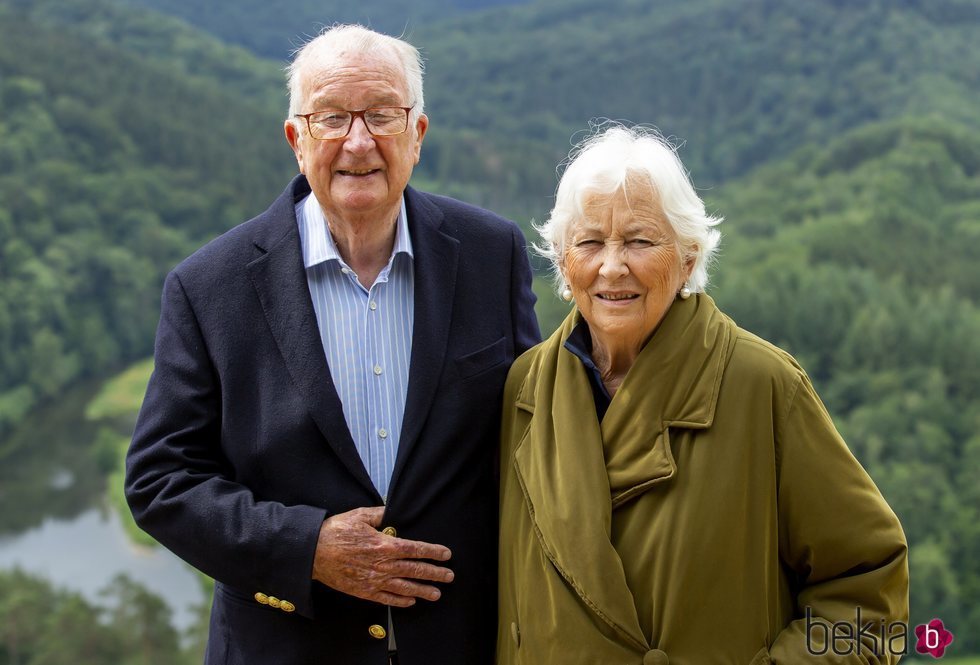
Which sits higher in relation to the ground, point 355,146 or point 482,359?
point 355,146

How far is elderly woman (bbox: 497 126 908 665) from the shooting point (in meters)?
2.42

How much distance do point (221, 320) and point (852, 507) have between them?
1.52m

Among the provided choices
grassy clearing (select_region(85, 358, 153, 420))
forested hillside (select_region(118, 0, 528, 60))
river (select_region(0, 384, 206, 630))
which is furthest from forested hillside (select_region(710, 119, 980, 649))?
forested hillside (select_region(118, 0, 528, 60))

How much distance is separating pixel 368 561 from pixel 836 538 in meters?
1.05

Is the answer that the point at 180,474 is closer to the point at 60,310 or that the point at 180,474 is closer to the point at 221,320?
the point at 221,320

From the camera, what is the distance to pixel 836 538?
2416 mm

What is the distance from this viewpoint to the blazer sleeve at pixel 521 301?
9.98 ft

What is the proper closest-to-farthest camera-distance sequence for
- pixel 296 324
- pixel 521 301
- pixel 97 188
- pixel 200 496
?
pixel 200 496 < pixel 296 324 < pixel 521 301 < pixel 97 188

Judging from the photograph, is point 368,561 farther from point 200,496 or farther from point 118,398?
point 118,398

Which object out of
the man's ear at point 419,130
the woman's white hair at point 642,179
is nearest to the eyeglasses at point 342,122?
the man's ear at point 419,130

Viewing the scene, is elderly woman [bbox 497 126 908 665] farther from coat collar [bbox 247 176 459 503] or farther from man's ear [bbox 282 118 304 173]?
man's ear [bbox 282 118 304 173]

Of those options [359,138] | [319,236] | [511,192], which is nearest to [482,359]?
[319,236]

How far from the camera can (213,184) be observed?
5547 centimetres

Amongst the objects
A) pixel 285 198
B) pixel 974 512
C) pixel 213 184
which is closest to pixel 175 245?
pixel 213 184
